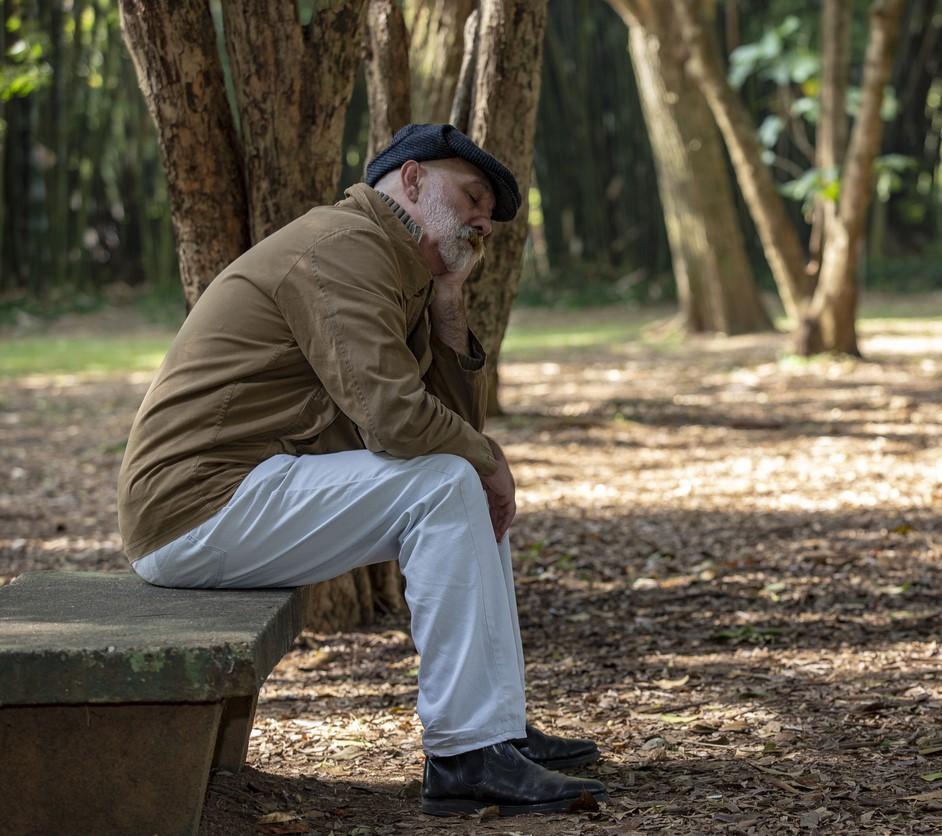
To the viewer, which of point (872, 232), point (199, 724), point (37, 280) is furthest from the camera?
point (872, 232)

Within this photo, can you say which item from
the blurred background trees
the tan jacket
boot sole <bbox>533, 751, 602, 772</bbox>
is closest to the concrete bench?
the tan jacket

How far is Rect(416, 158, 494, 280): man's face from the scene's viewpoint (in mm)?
2979

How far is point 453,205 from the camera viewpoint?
9.79 ft

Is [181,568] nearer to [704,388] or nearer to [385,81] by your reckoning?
[385,81]

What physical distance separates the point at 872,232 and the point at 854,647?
18462 mm

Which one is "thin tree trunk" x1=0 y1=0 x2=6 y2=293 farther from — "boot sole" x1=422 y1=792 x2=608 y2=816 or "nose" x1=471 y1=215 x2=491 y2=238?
"boot sole" x1=422 y1=792 x2=608 y2=816

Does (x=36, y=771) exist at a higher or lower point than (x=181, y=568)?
lower

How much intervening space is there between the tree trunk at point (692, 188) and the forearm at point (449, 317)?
27.2 feet

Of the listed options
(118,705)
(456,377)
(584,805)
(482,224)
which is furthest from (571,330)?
(118,705)

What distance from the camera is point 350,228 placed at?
2.81 metres

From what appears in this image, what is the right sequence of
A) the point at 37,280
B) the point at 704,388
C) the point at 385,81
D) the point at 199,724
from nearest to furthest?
1. the point at 199,724
2. the point at 385,81
3. the point at 704,388
4. the point at 37,280

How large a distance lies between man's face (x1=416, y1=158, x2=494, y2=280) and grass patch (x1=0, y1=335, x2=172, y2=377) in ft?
30.4

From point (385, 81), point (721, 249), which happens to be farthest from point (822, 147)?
point (385, 81)

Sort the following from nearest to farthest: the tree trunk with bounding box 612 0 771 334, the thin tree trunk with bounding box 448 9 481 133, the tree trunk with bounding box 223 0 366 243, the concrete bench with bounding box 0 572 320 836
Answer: the concrete bench with bounding box 0 572 320 836
the tree trunk with bounding box 223 0 366 243
the thin tree trunk with bounding box 448 9 481 133
the tree trunk with bounding box 612 0 771 334
